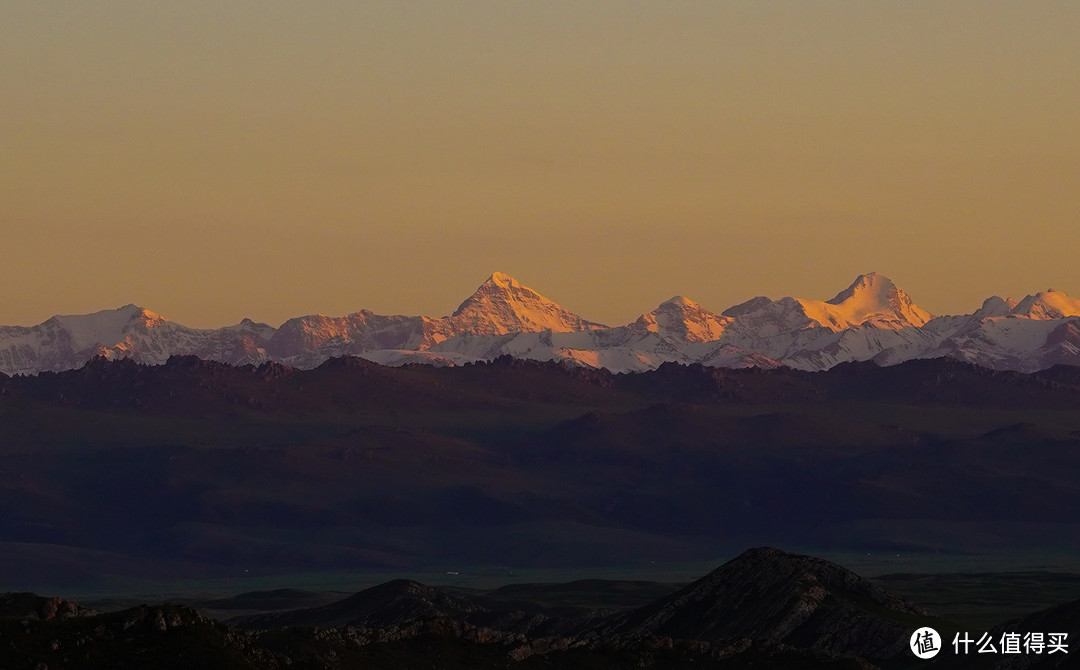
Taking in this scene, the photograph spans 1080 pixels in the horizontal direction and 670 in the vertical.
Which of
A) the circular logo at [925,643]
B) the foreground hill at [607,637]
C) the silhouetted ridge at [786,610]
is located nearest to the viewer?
the foreground hill at [607,637]

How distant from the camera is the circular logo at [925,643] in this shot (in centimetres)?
15938

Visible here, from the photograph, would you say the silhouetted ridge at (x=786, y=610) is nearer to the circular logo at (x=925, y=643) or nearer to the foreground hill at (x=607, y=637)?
the foreground hill at (x=607, y=637)

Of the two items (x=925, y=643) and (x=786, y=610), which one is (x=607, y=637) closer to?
(x=925, y=643)

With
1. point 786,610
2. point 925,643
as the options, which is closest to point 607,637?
point 925,643

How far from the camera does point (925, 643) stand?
16075 cm

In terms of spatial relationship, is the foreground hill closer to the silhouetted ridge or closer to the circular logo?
the silhouetted ridge

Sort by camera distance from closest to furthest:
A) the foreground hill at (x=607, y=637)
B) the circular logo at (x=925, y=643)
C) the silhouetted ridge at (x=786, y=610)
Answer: the foreground hill at (x=607, y=637)
the circular logo at (x=925, y=643)
the silhouetted ridge at (x=786, y=610)

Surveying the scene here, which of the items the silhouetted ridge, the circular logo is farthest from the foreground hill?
the circular logo

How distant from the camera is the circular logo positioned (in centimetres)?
15938

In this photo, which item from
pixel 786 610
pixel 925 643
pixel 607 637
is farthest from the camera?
pixel 786 610

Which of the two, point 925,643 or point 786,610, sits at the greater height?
point 786,610

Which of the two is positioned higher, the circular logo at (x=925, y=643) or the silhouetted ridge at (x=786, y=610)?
the silhouetted ridge at (x=786, y=610)

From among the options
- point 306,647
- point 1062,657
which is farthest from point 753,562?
point 306,647

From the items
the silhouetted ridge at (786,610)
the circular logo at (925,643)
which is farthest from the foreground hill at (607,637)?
the circular logo at (925,643)
